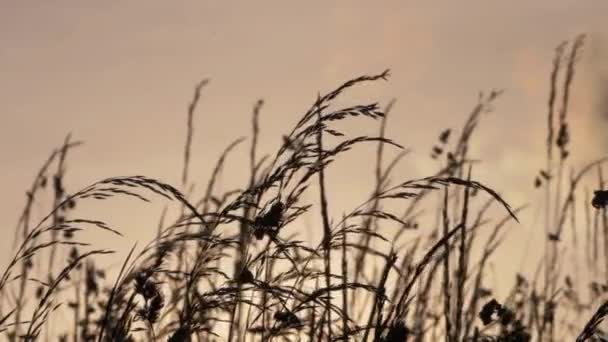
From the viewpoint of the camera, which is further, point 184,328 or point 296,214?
point 296,214

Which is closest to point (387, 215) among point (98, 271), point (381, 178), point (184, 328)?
point (184, 328)

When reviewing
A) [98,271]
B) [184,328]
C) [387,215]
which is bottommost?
[184,328]

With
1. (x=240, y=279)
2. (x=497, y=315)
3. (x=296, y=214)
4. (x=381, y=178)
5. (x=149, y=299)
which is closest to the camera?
(x=240, y=279)

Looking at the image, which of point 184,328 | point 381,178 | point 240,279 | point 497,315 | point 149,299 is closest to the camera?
point 184,328

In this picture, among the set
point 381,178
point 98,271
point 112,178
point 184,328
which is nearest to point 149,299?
point 112,178

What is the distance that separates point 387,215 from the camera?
8.58ft

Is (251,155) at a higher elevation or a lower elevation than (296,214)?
higher

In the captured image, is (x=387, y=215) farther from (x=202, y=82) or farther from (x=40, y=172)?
(x=202, y=82)

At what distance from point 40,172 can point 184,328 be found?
9.34 ft

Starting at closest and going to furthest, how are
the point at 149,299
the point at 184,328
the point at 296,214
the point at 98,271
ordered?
the point at 184,328
the point at 296,214
the point at 149,299
the point at 98,271

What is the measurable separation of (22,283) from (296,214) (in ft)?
8.31

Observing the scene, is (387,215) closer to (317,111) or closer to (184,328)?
(317,111)

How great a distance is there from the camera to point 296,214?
2646 mm

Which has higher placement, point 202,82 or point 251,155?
point 202,82
